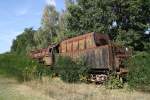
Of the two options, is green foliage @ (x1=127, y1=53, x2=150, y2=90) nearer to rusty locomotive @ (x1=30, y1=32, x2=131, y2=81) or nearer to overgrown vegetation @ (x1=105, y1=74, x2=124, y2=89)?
overgrown vegetation @ (x1=105, y1=74, x2=124, y2=89)

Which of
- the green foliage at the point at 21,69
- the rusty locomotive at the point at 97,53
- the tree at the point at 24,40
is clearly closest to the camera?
the rusty locomotive at the point at 97,53

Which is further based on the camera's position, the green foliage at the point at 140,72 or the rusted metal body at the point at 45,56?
the rusted metal body at the point at 45,56

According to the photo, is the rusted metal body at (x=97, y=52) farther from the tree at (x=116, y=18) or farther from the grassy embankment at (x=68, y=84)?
the tree at (x=116, y=18)

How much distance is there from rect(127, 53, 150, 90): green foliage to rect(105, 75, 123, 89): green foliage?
1134 millimetres

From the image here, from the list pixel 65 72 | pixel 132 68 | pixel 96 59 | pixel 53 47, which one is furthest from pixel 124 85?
pixel 53 47

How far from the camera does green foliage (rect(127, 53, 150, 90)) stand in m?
21.0

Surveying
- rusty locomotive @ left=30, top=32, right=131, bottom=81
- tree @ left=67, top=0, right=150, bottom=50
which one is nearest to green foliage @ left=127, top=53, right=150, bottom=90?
rusty locomotive @ left=30, top=32, right=131, bottom=81

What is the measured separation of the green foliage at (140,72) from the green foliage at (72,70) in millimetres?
5414

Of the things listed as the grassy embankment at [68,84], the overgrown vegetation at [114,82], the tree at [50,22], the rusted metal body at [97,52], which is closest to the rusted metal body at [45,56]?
the rusted metal body at [97,52]

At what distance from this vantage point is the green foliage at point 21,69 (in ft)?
93.5

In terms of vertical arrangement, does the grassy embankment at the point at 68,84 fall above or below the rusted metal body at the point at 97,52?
below

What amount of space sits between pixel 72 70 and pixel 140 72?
724 centimetres

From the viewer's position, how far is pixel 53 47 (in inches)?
1369

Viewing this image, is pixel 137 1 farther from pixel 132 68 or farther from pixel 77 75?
pixel 132 68
